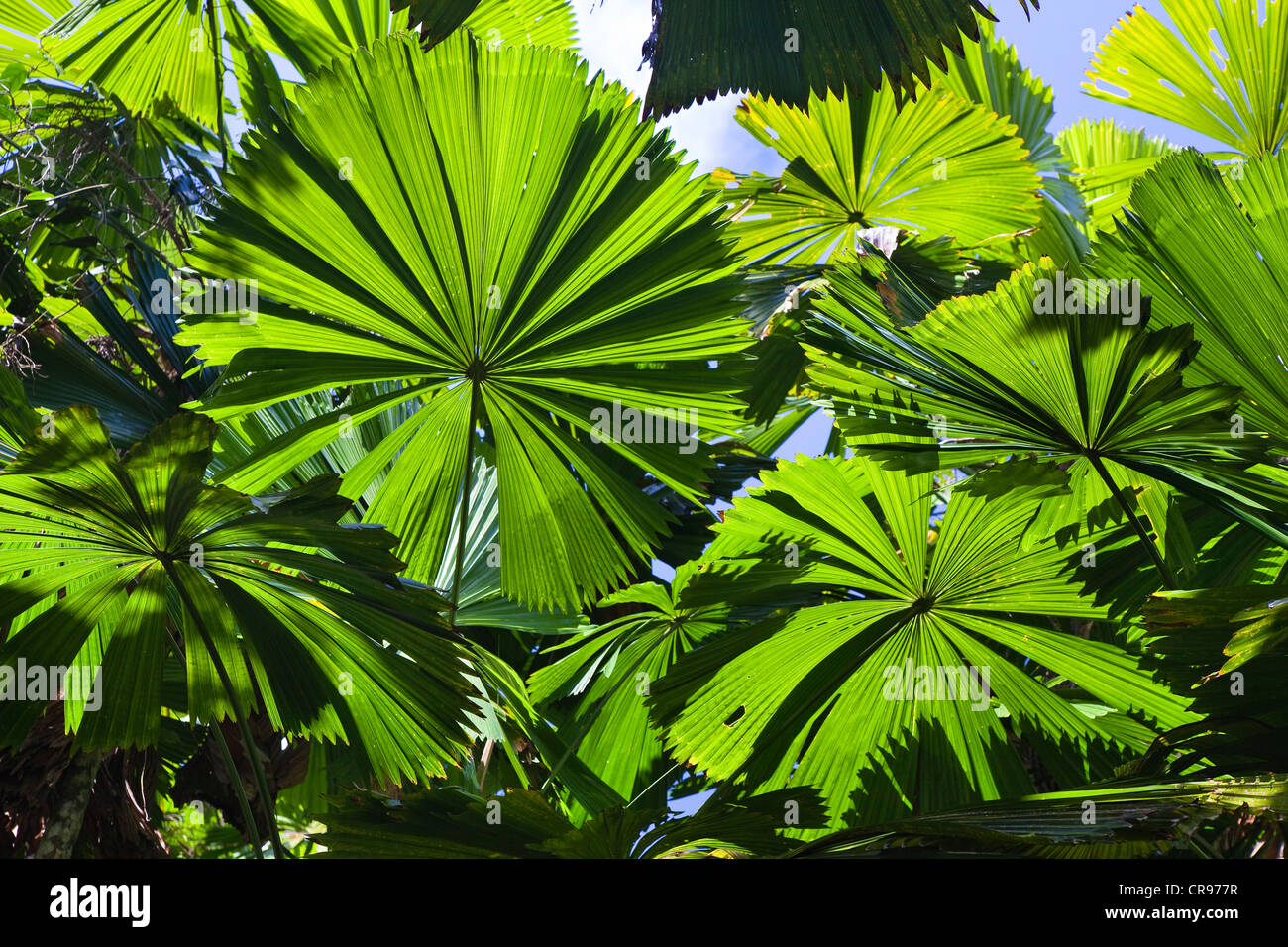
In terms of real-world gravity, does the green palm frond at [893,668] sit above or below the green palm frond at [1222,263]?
below

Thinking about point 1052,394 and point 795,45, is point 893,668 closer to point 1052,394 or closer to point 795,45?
point 1052,394

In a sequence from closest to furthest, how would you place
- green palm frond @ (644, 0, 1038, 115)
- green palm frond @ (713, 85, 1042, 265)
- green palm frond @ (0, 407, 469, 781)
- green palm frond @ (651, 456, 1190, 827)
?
green palm frond @ (0, 407, 469, 781) < green palm frond @ (644, 0, 1038, 115) < green palm frond @ (651, 456, 1190, 827) < green palm frond @ (713, 85, 1042, 265)

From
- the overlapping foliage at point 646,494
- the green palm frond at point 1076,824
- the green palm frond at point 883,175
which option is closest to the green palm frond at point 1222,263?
the overlapping foliage at point 646,494

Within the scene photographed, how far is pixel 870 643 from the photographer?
231 cm

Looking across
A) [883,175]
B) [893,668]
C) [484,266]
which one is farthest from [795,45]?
[883,175]

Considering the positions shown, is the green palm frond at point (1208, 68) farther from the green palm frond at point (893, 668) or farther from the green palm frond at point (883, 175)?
the green palm frond at point (893, 668)

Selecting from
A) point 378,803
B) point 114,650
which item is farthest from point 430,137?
point 378,803

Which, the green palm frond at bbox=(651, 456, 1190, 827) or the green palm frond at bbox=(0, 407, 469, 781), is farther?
the green palm frond at bbox=(651, 456, 1190, 827)

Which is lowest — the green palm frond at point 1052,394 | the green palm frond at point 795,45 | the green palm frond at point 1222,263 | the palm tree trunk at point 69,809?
the palm tree trunk at point 69,809

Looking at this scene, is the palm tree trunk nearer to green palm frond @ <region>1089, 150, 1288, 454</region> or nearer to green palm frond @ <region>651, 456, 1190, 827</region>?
green palm frond @ <region>651, 456, 1190, 827</region>

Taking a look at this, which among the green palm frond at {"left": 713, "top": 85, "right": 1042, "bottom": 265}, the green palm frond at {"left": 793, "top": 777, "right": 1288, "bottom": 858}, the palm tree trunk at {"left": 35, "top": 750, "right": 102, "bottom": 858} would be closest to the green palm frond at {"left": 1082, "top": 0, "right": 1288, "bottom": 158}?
the green palm frond at {"left": 713, "top": 85, "right": 1042, "bottom": 265}

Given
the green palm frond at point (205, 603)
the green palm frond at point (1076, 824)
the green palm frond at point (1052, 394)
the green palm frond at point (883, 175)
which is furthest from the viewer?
the green palm frond at point (883, 175)

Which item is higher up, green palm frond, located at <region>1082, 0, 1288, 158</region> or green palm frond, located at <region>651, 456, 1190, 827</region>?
green palm frond, located at <region>1082, 0, 1288, 158</region>
